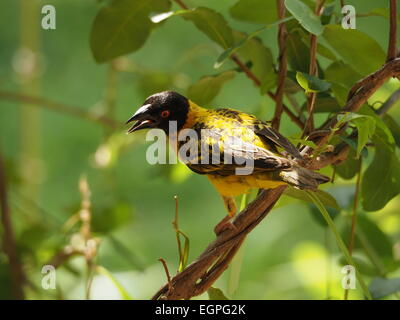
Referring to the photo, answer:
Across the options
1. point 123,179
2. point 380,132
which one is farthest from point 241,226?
point 123,179

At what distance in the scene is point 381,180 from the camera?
107 cm

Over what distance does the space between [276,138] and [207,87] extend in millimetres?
233

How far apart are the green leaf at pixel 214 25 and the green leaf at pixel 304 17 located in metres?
0.21

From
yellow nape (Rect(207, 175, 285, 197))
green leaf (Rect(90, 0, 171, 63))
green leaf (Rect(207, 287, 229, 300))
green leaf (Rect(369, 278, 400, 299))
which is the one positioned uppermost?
green leaf (Rect(90, 0, 171, 63))

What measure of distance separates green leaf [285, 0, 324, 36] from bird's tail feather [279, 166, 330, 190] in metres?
0.18

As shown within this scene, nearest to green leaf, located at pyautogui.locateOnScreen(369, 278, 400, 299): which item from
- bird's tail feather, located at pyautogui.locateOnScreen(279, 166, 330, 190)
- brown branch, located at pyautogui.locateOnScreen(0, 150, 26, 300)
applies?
bird's tail feather, located at pyautogui.locateOnScreen(279, 166, 330, 190)

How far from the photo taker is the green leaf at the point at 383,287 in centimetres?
110

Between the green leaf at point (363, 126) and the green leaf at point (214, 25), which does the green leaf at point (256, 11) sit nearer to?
the green leaf at point (214, 25)

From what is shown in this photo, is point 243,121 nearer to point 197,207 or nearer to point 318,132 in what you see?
point 318,132

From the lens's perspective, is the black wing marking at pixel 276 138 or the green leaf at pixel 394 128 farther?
the green leaf at pixel 394 128

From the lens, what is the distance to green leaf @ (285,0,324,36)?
87 centimetres

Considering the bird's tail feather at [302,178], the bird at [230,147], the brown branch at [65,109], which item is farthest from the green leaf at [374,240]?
the brown branch at [65,109]

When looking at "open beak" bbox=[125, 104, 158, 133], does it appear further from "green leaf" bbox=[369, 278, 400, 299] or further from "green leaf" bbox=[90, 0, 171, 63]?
"green leaf" bbox=[369, 278, 400, 299]

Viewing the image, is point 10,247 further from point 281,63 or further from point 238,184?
point 281,63
